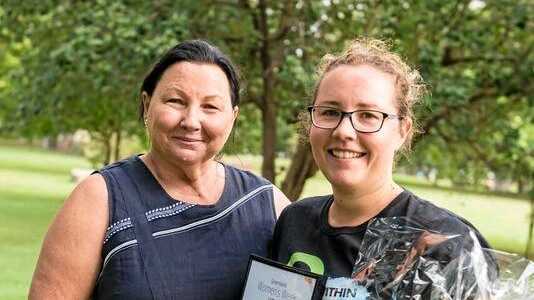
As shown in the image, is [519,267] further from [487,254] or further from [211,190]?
[211,190]

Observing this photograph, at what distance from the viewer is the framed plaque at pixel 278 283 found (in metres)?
2.29

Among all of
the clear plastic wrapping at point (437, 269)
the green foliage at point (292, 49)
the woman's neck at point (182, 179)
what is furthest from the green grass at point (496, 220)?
the clear plastic wrapping at point (437, 269)

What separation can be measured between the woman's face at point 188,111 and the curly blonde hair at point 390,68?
1.22 feet

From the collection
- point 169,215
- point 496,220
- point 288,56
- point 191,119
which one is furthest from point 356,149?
point 496,220

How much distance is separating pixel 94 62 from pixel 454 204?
84.1 ft

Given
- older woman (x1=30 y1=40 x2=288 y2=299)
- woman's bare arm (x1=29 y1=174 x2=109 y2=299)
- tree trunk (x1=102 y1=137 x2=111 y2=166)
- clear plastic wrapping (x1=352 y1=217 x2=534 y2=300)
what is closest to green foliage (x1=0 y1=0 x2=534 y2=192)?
older woman (x1=30 y1=40 x2=288 y2=299)

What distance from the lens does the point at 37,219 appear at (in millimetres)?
18125

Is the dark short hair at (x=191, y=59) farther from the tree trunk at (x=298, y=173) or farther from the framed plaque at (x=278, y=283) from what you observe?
the tree trunk at (x=298, y=173)

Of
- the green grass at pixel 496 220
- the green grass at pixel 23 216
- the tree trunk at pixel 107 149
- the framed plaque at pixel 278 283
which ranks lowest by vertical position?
the green grass at pixel 496 220

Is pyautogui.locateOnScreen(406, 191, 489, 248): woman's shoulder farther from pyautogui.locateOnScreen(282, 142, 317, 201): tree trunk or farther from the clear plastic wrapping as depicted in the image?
pyautogui.locateOnScreen(282, 142, 317, 201): tree trunk

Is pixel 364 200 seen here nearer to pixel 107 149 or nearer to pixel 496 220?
pixel 107 149

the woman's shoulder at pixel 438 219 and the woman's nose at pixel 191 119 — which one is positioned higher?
the woman's nose at pixel 191 119

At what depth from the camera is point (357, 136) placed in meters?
2.38

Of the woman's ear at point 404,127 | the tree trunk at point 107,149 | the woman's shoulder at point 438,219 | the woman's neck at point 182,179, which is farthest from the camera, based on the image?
the tree trunk at point 107,149
